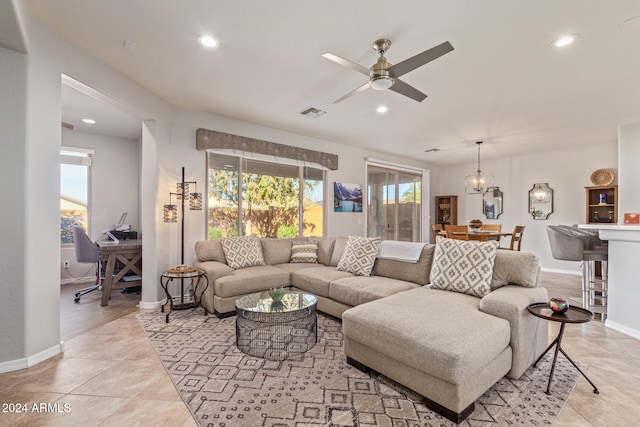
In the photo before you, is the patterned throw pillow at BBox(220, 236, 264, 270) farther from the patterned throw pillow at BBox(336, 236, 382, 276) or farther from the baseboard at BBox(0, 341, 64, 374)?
the baseboard at BBox(0, 341, 64, 374)

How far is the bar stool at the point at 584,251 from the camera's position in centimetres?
360

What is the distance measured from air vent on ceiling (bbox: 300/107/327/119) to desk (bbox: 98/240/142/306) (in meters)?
3.02

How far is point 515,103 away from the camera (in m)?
3.75

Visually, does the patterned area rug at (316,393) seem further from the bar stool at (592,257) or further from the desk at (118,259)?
the bar stool at (592,257)

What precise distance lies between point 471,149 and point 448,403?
19.3 feet

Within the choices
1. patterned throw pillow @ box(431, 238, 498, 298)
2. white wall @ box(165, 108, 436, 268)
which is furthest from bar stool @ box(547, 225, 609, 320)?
white wall @ box(165, 108, 436, 268)

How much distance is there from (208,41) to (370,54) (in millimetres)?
1417

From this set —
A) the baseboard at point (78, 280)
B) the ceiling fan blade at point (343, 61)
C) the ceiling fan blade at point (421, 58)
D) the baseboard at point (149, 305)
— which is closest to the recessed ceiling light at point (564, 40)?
the ceiling fan blade at point (421, 58)

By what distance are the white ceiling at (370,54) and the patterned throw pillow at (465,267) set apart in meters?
1.75

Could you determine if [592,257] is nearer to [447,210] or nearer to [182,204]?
[447,210]

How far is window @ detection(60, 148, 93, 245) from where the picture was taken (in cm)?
502

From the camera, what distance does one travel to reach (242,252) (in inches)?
155

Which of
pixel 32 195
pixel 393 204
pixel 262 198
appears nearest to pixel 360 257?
pixel 262 198

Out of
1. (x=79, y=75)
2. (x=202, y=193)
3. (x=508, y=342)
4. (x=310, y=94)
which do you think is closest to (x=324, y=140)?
(x=310, y=94)
